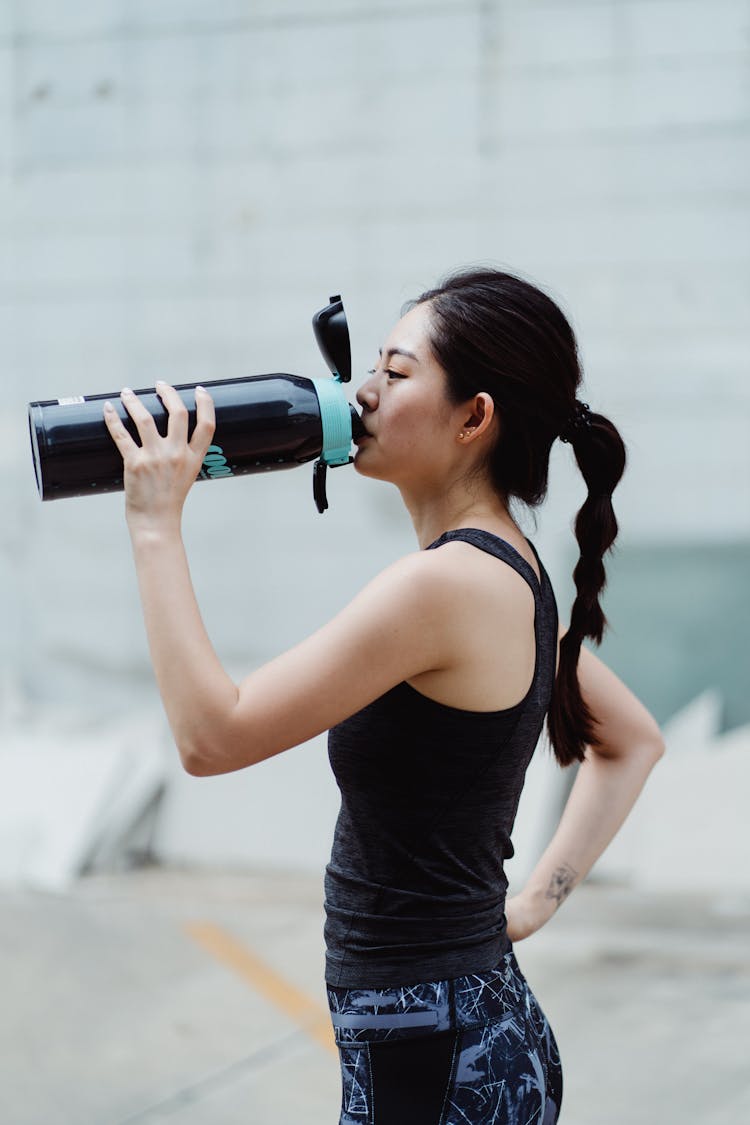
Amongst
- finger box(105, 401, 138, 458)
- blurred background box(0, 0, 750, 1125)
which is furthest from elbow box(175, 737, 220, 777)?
blurred background box(0, 0, 750, 1125)

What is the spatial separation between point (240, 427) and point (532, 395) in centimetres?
37

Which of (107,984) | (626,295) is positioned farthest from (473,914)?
(626,295)

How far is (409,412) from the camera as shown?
156 centimetres

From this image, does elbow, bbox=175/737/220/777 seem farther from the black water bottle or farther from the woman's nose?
the woman's nose

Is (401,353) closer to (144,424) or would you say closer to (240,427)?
(240,427)

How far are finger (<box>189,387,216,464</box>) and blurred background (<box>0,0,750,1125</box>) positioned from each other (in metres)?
Result: 3.70

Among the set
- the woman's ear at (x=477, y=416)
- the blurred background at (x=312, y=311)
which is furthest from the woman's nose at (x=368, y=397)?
the blurred background at (x=312, y=311)

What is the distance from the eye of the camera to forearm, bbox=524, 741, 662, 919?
194cm

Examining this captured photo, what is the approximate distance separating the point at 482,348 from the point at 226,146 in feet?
14.7

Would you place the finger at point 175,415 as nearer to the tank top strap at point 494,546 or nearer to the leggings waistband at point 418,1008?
the tank top strap at point 494,546

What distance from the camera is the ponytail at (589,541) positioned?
5.66 feet

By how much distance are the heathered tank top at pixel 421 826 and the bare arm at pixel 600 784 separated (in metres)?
0.36

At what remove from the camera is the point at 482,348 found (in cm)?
155

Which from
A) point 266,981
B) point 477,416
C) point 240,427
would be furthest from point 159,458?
point 266,981
